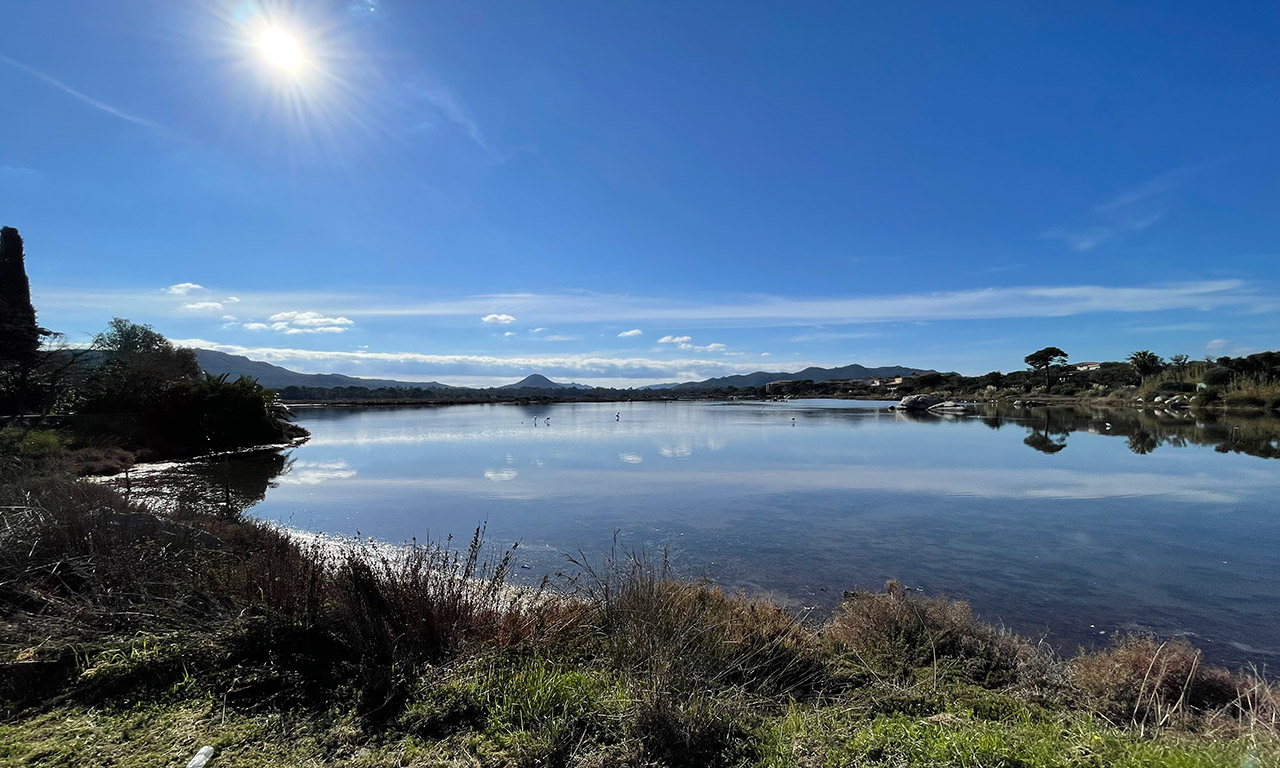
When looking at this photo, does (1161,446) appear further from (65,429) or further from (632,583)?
(65,429)

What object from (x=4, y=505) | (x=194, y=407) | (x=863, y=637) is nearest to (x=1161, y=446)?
(x=863, y=637)

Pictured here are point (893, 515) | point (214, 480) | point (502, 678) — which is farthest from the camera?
point (214, 480)

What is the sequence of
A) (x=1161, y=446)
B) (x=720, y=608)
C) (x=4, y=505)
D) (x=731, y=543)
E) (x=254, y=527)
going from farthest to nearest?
1. (x=1161, y=446)
2. (x=731, y=543)
3. (x=254, y=527)
4. (x=720, y=608)
5. (x=4, y=505)

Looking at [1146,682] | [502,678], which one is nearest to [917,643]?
[1146,682]

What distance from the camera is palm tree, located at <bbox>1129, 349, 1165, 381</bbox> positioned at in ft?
227

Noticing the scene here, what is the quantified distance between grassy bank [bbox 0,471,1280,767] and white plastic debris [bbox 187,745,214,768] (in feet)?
0.28

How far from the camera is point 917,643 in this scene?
5457 millimetres

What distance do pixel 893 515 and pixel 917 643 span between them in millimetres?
7593

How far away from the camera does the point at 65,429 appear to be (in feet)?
73.1

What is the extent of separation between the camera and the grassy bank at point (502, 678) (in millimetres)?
2971

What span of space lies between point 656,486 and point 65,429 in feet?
76.5

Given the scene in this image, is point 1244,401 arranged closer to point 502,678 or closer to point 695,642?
point 695,642

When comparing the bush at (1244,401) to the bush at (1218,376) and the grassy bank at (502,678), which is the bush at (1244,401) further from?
the grassy bank at (502,678)

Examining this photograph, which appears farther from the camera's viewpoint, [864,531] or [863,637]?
[864,531]
